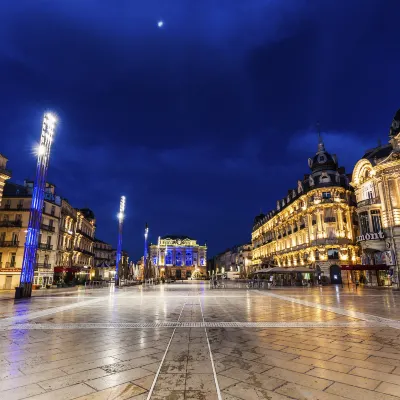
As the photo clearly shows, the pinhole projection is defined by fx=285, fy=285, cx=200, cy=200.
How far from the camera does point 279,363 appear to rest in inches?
221

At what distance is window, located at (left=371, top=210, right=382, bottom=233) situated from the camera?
35.0 metres

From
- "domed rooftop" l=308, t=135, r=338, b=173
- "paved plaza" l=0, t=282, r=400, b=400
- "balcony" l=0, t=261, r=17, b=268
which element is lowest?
"paved plaza" l=0, t=282, r=400, b=400

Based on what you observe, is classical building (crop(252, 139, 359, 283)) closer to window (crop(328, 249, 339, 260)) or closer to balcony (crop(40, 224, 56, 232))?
window (crop(328, 249, 339, 260))

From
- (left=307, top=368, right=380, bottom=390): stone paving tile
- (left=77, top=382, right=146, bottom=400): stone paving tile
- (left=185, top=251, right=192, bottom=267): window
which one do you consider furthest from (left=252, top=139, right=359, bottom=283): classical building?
(left=185, top=251, right=192, bottom=267): window

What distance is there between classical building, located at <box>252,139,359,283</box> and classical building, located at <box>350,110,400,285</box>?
25.7ft

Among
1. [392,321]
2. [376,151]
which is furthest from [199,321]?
[376,151]

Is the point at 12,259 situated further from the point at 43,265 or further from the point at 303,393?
the point at 303,393

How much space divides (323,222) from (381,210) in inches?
524

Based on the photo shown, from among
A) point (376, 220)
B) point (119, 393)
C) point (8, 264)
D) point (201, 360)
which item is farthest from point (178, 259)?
point (119, 393)

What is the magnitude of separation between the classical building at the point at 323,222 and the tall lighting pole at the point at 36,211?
4033 centimetres

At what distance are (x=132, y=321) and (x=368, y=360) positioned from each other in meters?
7.86

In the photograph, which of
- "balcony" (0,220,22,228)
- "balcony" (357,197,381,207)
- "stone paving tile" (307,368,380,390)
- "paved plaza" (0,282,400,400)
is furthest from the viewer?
"balcony" (0,220,22,228)

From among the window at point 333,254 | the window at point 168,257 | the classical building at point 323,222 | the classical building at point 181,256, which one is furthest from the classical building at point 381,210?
the window at point 168,257

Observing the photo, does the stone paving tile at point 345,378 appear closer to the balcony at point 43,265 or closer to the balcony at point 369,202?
the balcony at point 369,202
